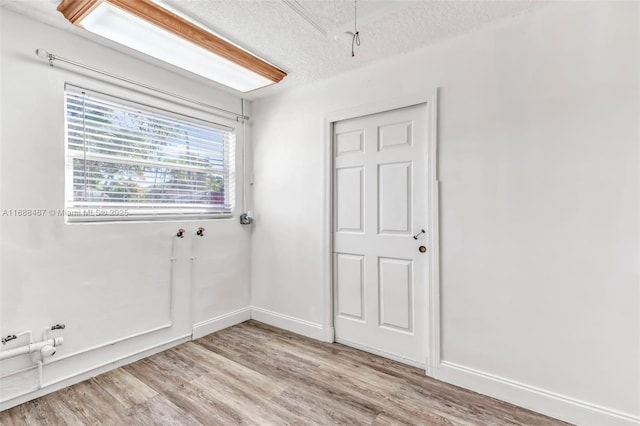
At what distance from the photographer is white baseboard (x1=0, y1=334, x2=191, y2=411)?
199 cm

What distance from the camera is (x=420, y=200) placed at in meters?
2.49

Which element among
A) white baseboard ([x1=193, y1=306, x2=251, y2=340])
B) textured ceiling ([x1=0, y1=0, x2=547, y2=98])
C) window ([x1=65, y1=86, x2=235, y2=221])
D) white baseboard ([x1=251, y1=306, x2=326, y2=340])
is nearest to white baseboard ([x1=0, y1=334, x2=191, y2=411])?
white baseboard ([x1=193, y1=306, x2=251, y2=340])

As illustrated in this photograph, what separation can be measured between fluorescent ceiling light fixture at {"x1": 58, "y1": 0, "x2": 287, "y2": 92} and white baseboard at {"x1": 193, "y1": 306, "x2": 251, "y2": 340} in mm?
2414

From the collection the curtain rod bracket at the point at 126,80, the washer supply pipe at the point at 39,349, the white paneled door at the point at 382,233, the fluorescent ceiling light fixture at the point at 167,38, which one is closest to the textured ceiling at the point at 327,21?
the fluorescent ceiling light fixture at the point at 167,38

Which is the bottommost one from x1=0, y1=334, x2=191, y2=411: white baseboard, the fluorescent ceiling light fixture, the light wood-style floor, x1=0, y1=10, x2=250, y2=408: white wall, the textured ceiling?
the light wood-style floor

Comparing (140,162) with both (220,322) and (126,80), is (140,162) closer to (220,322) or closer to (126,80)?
(126,80)

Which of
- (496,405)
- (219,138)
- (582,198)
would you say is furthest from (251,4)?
(496,405)

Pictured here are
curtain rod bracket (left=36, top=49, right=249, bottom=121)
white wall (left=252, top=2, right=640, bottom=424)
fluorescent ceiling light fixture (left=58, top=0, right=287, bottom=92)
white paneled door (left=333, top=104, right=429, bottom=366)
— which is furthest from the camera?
white paneled door (left=333, top=104, right=429, bottom=366)

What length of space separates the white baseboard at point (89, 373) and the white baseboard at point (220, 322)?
13 centimetres

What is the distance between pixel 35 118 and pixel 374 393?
3032 millimetres

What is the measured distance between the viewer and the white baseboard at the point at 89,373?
1.99m

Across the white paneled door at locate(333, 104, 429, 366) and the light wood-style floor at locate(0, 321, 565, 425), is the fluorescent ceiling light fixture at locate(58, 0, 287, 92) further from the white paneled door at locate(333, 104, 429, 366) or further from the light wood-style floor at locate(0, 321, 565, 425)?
the light wood-style floor at locate(0, 321, 565, 425)

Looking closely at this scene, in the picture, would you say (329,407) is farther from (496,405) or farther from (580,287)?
(580,287)

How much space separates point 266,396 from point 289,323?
117cm
